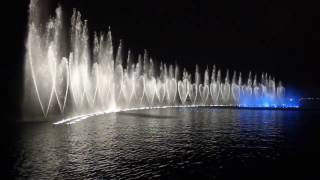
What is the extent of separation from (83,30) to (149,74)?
117 ft

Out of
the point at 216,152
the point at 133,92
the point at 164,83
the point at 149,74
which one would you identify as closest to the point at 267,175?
the point at 216,152

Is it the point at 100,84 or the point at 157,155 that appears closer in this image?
the point at 157,155

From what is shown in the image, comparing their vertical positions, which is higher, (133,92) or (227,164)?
(133,92)

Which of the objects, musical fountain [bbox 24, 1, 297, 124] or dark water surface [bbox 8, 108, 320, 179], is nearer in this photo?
dark water surface [bbox 8, 108, 320, 179]

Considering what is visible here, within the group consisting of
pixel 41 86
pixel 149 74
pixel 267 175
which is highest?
pixel 149 74

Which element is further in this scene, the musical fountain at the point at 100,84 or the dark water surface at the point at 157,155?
the musical fountain at the point at 100,84

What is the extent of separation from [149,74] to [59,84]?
116ft

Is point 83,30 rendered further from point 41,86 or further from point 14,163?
point 14,163

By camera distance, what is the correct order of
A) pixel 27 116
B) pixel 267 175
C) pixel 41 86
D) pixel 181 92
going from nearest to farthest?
pixel 267 175 → pixel 27 116 → pixel 41 86 → pixel 181 92

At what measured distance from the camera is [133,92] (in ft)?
256

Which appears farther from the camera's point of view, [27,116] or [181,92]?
[181,92]

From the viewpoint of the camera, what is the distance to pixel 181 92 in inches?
3912

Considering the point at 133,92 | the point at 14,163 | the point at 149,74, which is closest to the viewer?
the point at 14,163

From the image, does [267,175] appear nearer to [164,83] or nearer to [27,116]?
[27,116]
